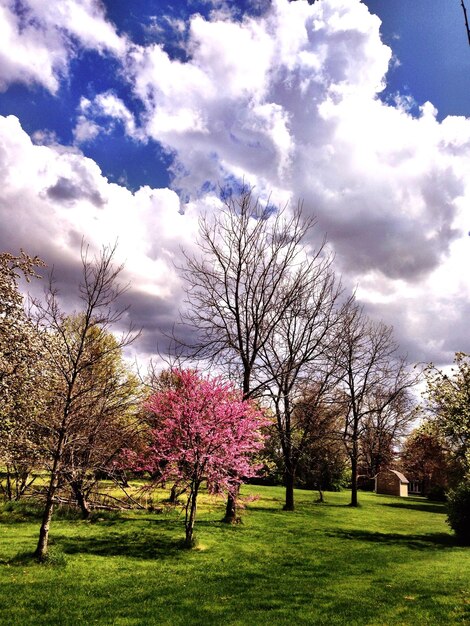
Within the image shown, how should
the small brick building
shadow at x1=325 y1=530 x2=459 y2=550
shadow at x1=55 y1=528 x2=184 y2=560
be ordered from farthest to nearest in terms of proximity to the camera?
1. the small brick building
2. shadow at x1=325 y1=530 x2=459 y2=550
3. shadow at x1=55 y1=528 x2=184 y2=560

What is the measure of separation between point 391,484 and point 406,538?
40.8m

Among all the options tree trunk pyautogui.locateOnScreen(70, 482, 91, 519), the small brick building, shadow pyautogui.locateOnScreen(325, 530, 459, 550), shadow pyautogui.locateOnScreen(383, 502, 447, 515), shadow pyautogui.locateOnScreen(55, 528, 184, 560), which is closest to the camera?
shadow pyautogui.locateOnScreen(55, 528, 184, 560)

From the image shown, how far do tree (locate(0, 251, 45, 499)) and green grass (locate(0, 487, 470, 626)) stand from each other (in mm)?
3510

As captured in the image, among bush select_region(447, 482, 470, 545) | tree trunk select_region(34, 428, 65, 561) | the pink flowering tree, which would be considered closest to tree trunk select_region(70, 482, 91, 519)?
the pink flowering tree

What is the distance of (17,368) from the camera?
1410 centimetres

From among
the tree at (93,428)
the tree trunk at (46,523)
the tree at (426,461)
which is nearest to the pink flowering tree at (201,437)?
the tree at (93,428)

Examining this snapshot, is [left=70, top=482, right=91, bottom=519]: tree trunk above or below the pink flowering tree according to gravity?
below

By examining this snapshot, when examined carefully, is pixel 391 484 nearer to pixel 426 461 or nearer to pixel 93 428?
pixel 426 461

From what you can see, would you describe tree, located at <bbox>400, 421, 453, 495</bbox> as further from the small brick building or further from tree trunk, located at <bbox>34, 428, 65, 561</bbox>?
tree trunk, located at <bbox>34, 428, 65, 561</bbox>

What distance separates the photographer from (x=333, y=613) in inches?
329

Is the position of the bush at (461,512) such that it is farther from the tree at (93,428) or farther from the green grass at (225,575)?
the tree at (93,428)

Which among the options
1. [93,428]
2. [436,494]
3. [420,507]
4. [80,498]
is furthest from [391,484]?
[93,428]

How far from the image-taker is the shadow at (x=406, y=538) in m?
17.8

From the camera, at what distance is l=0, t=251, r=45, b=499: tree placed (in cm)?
1366
